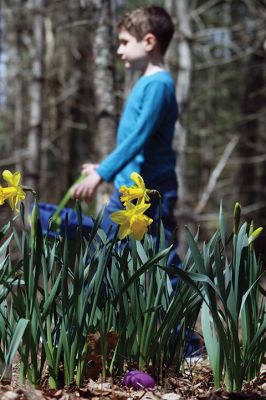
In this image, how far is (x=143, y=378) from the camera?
1812mm

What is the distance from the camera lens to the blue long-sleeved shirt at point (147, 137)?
2771mm

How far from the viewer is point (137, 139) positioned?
2.77 m

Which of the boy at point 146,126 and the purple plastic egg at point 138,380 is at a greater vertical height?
the boy at point 146,126

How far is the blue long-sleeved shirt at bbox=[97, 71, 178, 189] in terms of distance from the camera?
9.09 ft

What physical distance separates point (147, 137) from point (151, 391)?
1289mm

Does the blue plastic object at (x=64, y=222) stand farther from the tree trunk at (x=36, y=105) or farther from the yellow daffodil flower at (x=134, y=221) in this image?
the tree trunk at (x=36, y=105)

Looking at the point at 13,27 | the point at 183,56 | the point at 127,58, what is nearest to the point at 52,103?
the point at 13,27

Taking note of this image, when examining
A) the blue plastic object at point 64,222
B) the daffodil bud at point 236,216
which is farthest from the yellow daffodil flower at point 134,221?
the blue plastic object at point 64,222

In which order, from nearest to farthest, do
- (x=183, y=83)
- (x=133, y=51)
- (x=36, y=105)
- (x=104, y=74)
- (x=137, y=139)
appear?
(x=137, y=139), (x=133, y=51), (x=104, y=74), (x=183, y=83), (x=36, y=105)

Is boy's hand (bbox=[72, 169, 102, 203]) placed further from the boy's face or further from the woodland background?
the woodland background

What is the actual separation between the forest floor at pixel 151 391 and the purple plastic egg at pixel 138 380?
0.02 m

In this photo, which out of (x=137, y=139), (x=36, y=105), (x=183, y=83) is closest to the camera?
(x=137, y=139)

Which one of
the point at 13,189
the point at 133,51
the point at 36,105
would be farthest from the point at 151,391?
the point at 36,105

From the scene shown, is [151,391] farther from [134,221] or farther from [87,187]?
[87,187]
